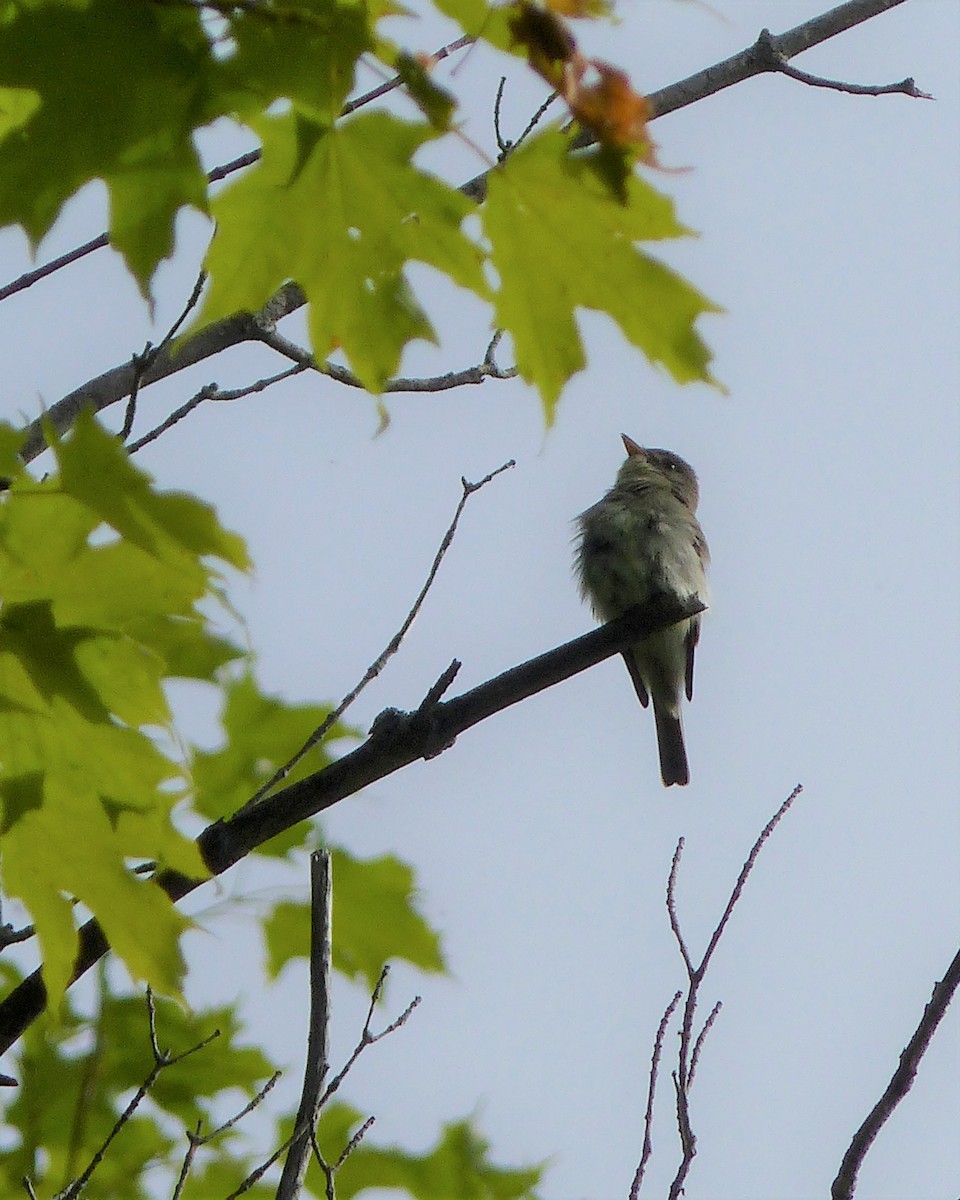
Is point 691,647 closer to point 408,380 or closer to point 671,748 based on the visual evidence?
point 671,748

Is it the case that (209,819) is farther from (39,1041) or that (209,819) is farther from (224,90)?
(224,90)

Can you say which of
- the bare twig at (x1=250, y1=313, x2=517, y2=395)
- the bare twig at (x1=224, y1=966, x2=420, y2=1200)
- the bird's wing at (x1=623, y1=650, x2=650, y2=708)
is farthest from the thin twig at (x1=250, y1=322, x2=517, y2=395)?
the bird's wing at (x1=623, y1=650, x2=650, y2=708)

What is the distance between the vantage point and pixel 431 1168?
3.52 meters

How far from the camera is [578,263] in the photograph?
6.30ft

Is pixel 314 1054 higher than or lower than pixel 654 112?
lower

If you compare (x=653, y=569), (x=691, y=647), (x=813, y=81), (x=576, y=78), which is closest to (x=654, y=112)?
(x=813, y=81)

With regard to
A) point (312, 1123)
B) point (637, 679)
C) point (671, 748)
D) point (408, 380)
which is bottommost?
point (312, 1123)

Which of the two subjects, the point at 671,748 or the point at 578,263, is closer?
the point at 578,263

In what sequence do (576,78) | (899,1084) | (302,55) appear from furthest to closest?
1. (899,1084)
2. (302,55)
3. (576,78)

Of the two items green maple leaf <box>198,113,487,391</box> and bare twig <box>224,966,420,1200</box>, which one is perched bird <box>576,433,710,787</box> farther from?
green maple leaf <box>198,113,487,391</box>

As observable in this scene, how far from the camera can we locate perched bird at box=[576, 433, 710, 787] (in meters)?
6.59

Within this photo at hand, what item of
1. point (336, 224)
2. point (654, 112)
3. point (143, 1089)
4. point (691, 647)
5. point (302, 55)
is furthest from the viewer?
point (691, 647)

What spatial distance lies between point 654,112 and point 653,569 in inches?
128

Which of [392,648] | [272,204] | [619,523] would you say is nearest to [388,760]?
[392,648]
